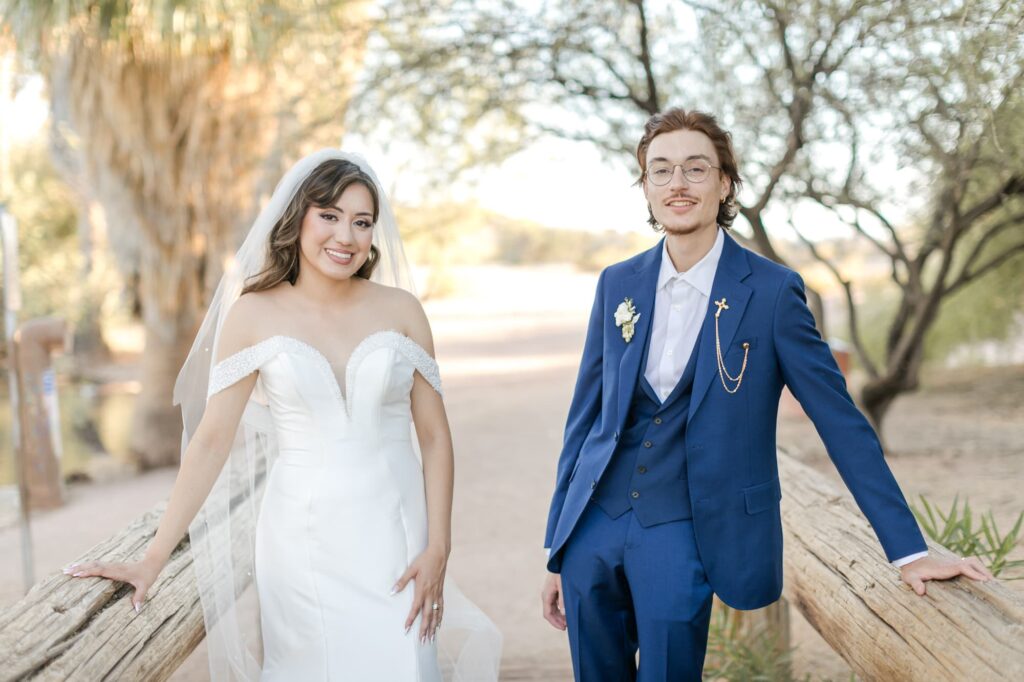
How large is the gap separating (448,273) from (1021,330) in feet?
85.2

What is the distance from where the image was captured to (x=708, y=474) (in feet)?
7.76

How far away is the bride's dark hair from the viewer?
9.37 feet

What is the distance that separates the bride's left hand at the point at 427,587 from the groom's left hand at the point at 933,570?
128cm

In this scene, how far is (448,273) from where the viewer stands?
3741 cm

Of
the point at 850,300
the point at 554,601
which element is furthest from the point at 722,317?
the point at 850,300

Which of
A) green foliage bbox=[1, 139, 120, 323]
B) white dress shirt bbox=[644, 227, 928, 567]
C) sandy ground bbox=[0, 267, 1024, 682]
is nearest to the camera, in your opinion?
white dress shirt bbox=[644, 227, 928, 567]

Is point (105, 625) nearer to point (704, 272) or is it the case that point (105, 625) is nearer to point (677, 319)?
point (677, 319)

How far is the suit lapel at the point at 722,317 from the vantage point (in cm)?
237

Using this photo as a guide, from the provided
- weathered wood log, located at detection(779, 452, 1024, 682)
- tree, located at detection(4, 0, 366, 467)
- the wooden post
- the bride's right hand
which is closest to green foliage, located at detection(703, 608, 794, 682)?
weathered wood log, located at detection(779, 452, 1024, 682)

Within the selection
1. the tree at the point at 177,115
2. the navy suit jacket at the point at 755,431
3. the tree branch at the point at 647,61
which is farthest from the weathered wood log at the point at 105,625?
the tree at the point at 177,115

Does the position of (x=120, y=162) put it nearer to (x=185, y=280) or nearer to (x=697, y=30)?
(x=185, y=280)

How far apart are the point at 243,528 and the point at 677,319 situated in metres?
1.59

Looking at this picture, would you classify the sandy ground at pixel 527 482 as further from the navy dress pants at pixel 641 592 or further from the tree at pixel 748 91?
the navy dress pants at pixel 641 592

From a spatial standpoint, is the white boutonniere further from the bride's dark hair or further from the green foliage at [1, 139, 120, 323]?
the green foliage at [1, 139, 120, 323]
